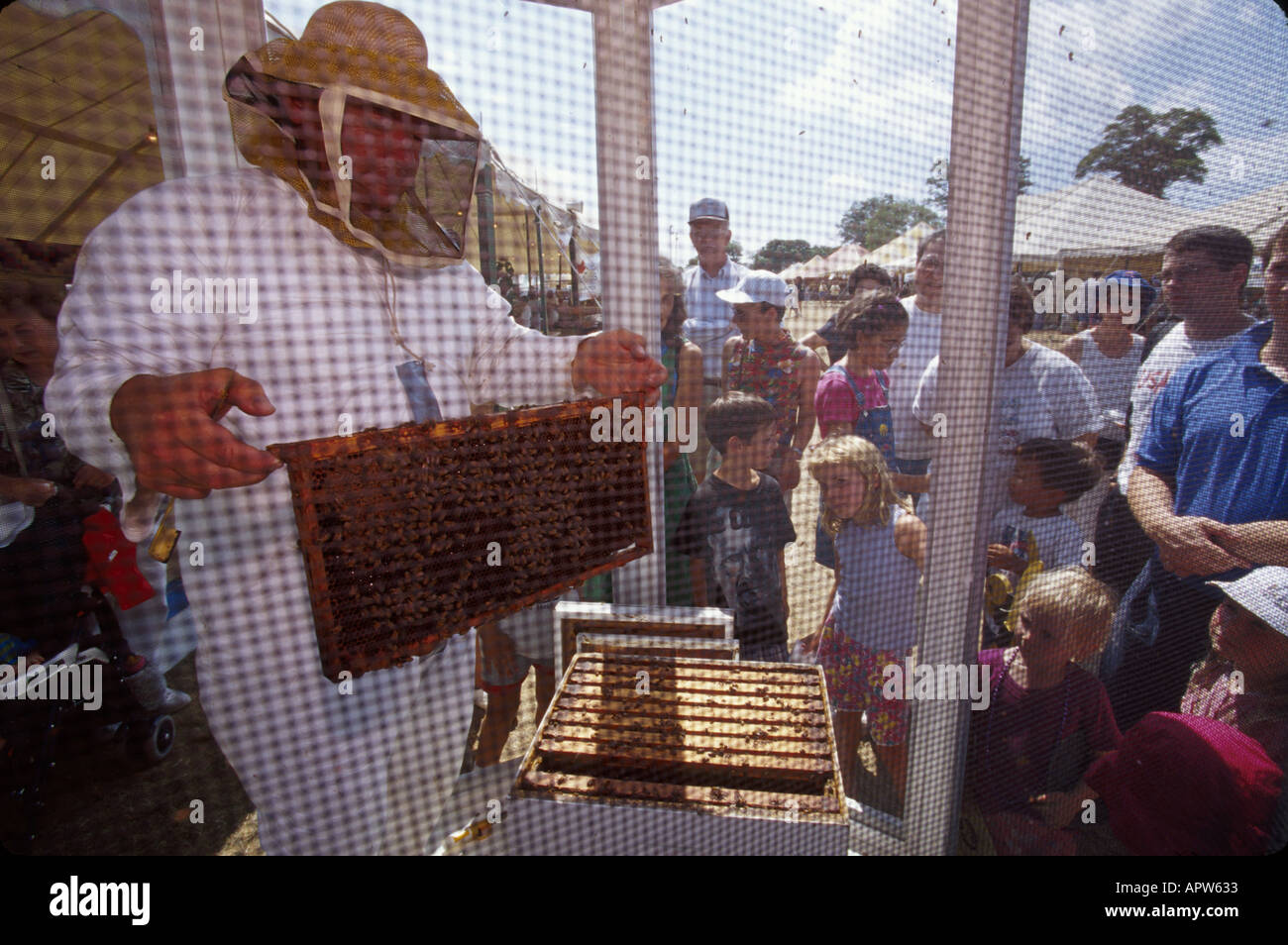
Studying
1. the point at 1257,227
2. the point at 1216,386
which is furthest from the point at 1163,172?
the point at 1216,386

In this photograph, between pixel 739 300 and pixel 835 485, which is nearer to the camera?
pixel 835 485

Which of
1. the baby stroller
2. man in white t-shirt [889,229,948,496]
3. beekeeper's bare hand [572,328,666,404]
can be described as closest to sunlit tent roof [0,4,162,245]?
the baby stroller

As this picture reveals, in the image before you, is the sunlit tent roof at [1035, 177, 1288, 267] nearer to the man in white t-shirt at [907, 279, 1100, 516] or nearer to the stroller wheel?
the man in white t-shirt at [907, 279, 1100, 516]

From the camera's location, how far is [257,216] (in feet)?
3.63

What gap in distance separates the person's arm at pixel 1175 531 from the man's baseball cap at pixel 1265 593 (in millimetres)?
57

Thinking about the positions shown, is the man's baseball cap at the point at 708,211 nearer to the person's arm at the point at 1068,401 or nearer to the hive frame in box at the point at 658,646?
the person's arm at the point at 1068,401

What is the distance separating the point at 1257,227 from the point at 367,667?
3.01 meters

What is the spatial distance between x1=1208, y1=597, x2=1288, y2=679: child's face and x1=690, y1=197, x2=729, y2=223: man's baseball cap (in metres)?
2.15

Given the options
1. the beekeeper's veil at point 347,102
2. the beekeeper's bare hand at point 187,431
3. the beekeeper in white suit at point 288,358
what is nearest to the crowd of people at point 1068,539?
the beekeeper in white suit at point 288,358

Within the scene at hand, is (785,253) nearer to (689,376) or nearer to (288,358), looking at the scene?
(689,376)

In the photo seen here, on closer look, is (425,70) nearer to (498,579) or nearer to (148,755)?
(498,579)

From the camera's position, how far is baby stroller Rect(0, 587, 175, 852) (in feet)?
6.16

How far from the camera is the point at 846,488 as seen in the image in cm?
205

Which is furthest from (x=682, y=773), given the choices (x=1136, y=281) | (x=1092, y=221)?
(x=1136, y=281)
